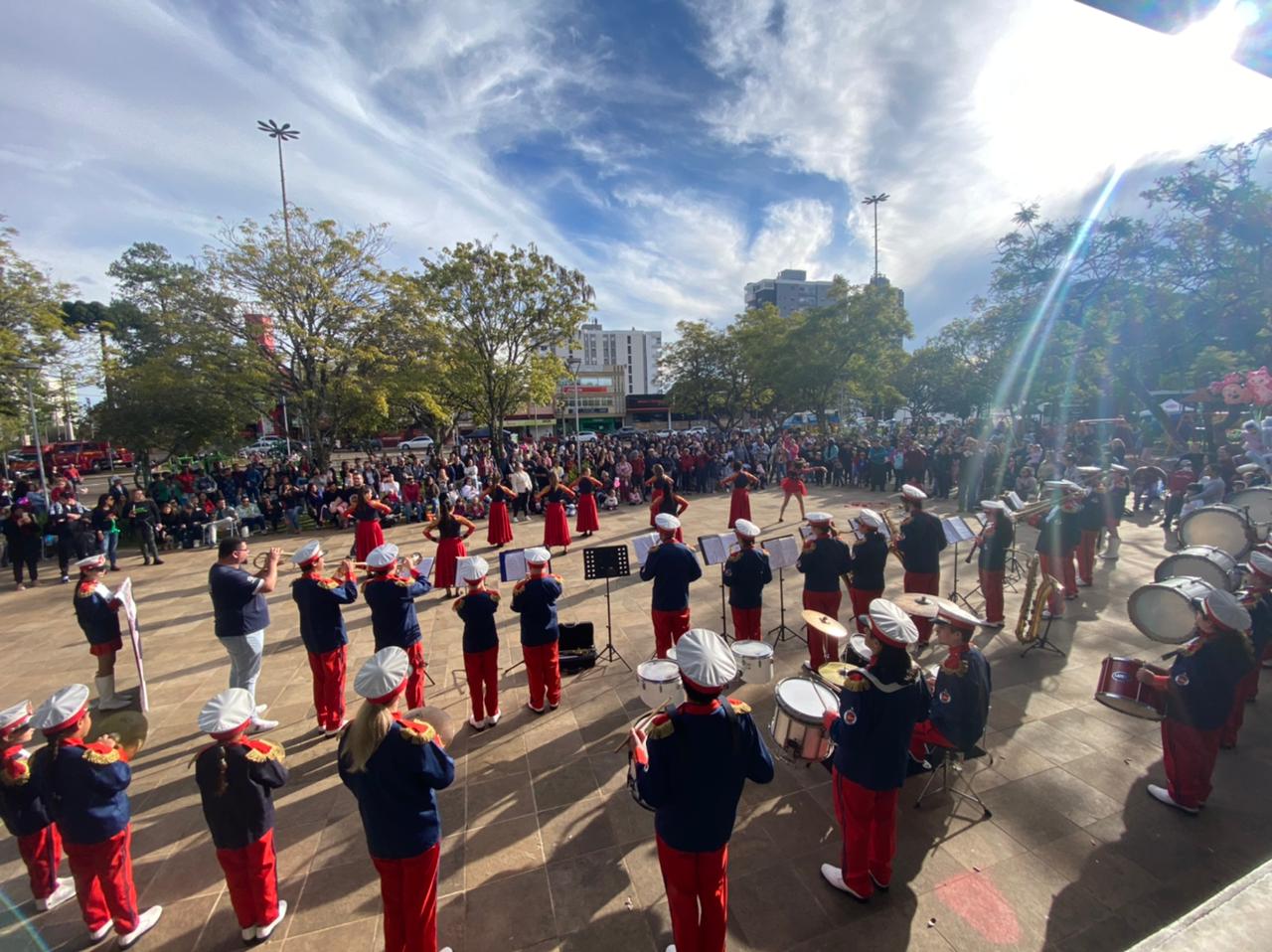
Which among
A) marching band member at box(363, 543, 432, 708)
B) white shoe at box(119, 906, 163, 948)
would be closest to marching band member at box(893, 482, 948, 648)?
marching band member at box(363, 543, 432, 708)

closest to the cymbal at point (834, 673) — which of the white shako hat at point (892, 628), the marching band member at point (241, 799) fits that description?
the white shako hat at point (892, 628)

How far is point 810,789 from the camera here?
4.82 m

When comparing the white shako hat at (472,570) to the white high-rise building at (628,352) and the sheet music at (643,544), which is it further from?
the white high-rise building at (628,352)

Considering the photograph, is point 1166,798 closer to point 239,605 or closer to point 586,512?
point 239,605

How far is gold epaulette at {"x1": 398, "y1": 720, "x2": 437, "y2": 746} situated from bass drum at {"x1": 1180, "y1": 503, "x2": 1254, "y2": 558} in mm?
10602

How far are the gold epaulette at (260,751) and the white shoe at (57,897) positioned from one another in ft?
7.53

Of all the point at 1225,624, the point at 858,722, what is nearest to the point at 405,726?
the point at 858,722

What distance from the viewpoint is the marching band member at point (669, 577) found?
6.45m

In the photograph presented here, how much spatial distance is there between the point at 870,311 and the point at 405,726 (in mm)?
27905

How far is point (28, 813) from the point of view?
364cm

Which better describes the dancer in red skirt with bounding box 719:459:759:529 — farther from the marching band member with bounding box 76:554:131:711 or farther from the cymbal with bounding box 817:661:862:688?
the marching band member with bounding box 76:554:131:711

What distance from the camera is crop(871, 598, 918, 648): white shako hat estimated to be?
3377mm

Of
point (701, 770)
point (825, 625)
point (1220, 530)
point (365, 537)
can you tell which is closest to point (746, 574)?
point (825, 625)

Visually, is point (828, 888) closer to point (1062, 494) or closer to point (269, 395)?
point (1062, 494)
